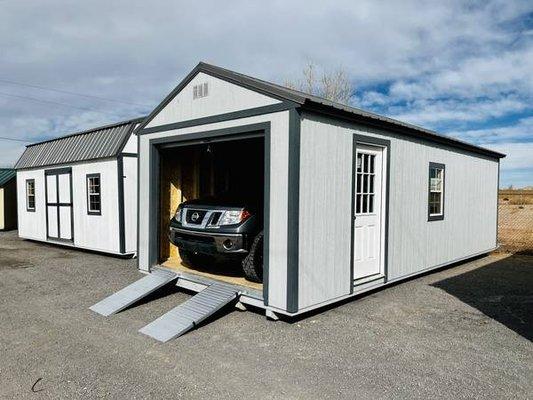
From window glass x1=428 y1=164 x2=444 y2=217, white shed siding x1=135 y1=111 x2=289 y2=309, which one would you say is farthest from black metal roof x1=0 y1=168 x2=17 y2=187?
window glass x1=428 y1=164 x2=444 y2=217

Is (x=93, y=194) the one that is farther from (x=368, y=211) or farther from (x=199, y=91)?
(x=368, y=211)

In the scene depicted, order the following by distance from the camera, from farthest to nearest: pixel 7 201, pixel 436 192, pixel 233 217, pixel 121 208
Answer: pixel 7 201 < pixel 121 208 < pixel 436 192 < pixel 233 217

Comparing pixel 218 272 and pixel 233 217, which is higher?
pixel 233 217

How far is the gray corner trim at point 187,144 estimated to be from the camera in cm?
522

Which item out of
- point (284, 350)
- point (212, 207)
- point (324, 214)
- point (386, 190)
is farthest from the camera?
point (386, 190)

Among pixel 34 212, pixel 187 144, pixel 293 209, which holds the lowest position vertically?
pixel 34 212

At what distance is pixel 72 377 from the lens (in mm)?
3602

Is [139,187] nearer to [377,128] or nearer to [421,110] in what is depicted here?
[377,128]

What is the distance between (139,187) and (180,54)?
12.6m

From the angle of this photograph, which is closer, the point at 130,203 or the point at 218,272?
the point at 218,272

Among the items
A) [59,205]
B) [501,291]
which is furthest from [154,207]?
[59,205]

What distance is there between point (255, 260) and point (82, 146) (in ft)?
26.1

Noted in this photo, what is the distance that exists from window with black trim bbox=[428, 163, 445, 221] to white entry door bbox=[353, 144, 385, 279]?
192cm

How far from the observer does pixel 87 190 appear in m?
10.9
